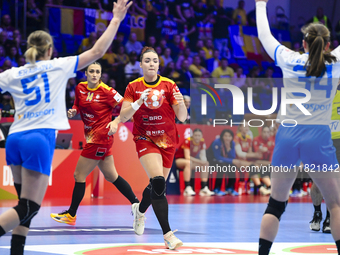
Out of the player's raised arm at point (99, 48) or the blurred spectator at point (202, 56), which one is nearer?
the player's raised arm at point (99, 48)

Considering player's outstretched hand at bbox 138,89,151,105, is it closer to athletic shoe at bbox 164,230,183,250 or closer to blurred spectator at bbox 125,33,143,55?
athletic shoe at bbox 164,230,183,250

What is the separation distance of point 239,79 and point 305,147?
41.2ft

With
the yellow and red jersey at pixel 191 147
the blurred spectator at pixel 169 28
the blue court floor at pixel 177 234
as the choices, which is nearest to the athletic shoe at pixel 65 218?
the blue court floor at pixel 177 234

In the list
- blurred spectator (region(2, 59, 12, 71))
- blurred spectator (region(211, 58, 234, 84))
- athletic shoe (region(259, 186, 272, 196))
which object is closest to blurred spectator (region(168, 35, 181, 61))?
blurred spectator (region(211, 58, 234, 84))

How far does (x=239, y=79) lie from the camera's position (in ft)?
51.7

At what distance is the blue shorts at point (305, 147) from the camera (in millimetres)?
3396

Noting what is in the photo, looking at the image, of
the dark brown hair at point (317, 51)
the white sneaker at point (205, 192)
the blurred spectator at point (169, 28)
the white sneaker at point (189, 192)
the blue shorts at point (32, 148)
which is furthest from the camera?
the blurred spectator at point (169, 28)

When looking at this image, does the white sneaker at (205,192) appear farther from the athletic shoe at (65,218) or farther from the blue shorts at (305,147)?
the blue shorts at (305,147)

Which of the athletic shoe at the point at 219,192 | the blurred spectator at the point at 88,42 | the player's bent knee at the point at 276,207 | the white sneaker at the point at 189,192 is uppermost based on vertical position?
the blurred spectator at the point at 88,42

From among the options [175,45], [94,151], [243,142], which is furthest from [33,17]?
[94,151]

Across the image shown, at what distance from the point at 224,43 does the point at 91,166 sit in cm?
1261

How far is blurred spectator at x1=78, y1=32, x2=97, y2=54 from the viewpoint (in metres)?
14.1

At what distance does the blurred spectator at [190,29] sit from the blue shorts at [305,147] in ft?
46.9

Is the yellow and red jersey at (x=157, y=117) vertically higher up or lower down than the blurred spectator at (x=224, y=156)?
higher up
